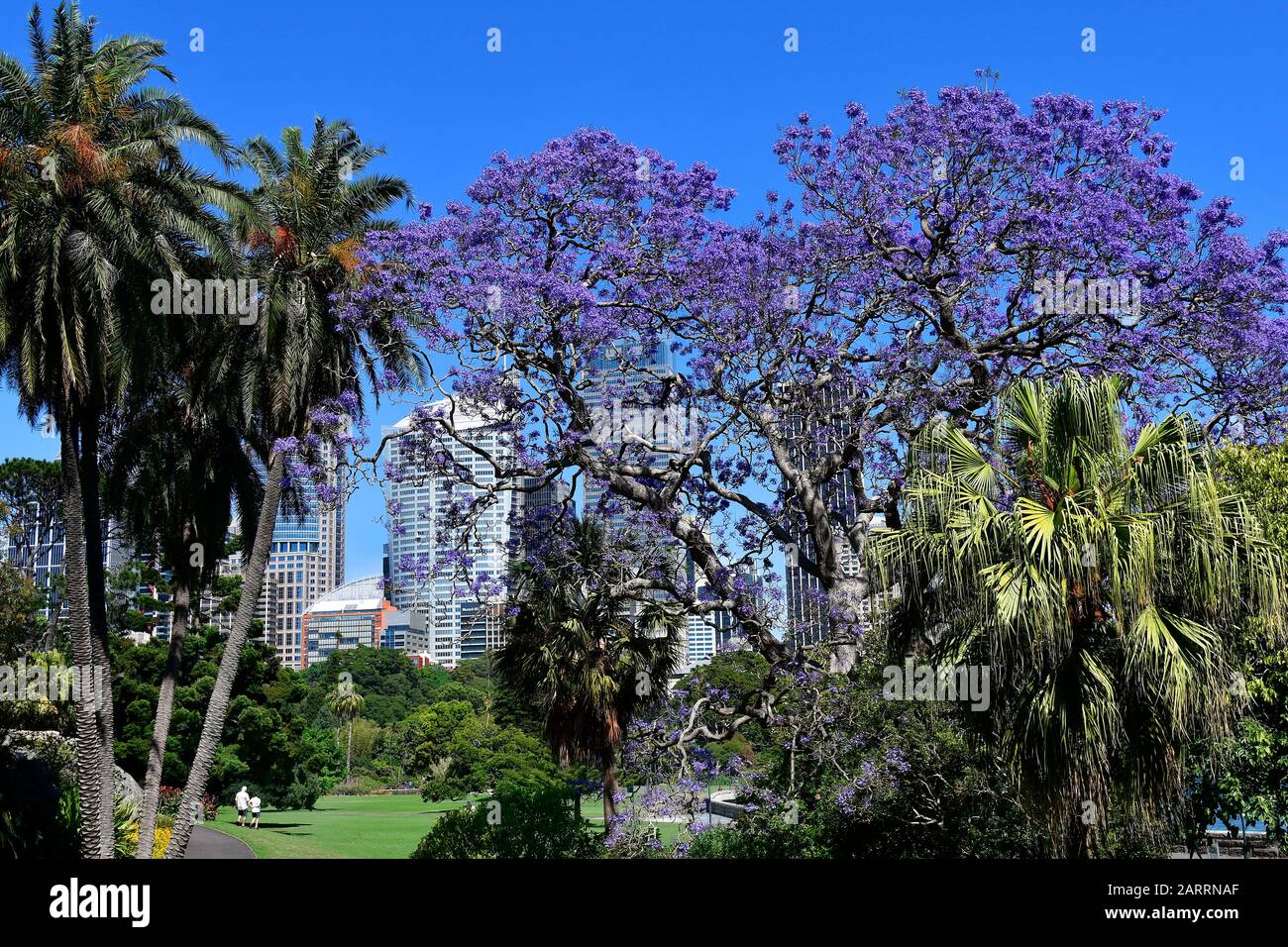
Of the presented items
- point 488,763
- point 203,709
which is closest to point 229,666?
point 203,709

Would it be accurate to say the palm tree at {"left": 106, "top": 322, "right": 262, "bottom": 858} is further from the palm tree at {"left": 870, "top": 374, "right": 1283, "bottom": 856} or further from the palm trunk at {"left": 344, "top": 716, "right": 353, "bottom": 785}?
the palm trunk at {"left": 344, "top": 716, "right": 353, "bottom": 785}

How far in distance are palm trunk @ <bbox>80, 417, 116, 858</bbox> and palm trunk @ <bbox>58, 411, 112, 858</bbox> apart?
21cm

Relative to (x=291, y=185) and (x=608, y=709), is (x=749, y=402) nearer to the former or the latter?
(x=608, y=709)

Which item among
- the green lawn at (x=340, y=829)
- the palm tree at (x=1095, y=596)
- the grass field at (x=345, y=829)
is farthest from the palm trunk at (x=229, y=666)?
the palm tree at (x=1095, y=596)

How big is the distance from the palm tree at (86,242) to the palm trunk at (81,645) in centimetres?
2

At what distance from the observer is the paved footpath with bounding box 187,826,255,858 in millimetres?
26531

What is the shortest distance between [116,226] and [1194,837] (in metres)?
18.9

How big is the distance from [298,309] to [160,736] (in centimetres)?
969

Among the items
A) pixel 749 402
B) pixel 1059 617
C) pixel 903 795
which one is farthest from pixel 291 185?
pixel 1059 617

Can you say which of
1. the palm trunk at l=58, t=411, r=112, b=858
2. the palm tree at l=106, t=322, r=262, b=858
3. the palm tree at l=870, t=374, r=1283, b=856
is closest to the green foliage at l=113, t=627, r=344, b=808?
the palm tree at l=106, t=322, r=262, b=858

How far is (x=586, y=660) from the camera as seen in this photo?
2050 centimetres

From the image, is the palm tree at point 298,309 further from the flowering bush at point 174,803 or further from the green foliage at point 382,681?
the green foliage at point 382,681

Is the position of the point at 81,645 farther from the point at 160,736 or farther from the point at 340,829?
the point at 340,829

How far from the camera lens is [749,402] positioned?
18.0 meters
